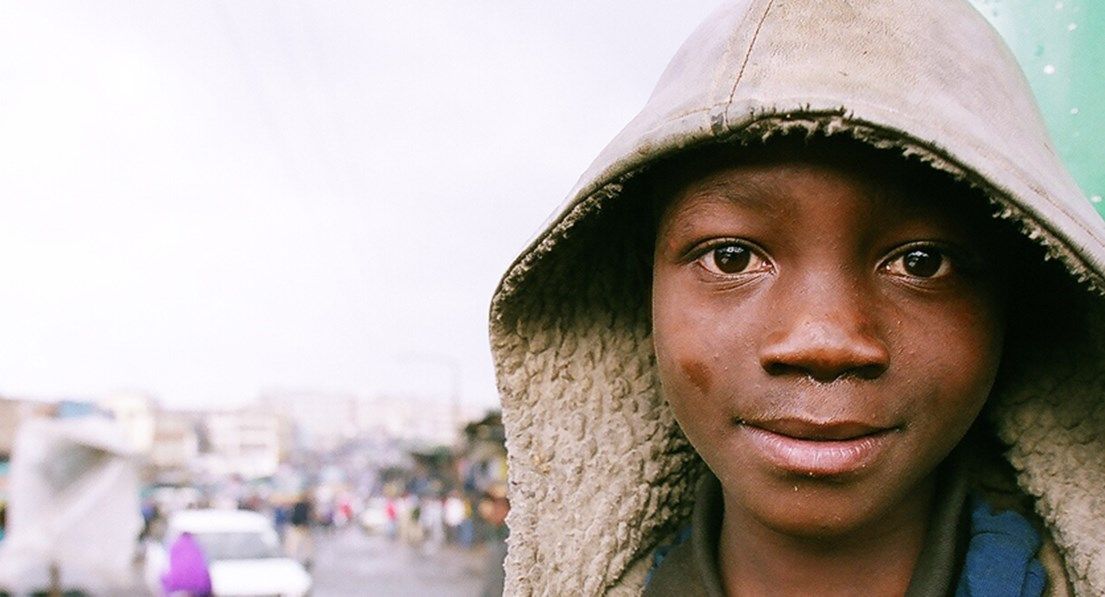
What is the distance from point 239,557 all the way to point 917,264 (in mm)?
12802

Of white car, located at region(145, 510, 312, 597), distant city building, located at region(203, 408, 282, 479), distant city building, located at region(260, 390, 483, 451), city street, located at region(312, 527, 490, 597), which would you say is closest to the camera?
white car, located at region(145, 510, 312, 597)

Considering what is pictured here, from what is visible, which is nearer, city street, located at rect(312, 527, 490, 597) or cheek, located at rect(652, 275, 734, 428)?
cheek, located at rect(652, 275, 734, 428)

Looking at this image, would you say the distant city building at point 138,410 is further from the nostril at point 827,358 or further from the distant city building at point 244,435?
the nostril at point 827,358

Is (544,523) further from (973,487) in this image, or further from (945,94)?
(945,94)

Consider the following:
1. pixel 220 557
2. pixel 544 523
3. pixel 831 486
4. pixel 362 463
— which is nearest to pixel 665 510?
pixel 544 523

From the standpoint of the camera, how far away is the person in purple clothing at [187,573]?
31.5 feet

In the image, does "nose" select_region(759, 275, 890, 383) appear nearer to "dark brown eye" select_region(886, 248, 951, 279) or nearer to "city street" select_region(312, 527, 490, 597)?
"dark brown eye" select_region(886, 248, 951, 279)

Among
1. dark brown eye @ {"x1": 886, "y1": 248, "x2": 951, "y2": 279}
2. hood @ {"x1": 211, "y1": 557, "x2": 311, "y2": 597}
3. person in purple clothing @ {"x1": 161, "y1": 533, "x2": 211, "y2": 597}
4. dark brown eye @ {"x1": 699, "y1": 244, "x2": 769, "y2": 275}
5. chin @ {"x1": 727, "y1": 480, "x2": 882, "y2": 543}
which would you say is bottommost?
hood @ {"x1": 211, "y1": 557, "x2": 311, "y2": 597}

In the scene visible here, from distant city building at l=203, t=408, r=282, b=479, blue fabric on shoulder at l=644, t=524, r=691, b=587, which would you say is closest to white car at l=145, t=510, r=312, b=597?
blue fabric on shoulder at l=644, t=524, r=691, b=587

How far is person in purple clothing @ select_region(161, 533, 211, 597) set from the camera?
9.59 m

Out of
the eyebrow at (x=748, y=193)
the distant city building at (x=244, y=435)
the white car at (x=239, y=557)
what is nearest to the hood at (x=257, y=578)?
the white car at (x=239, y=557)

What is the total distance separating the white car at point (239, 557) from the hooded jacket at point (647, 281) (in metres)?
Result: 11.2

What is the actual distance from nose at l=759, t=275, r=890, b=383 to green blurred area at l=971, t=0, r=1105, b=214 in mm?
705

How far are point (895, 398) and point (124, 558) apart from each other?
33.5 feet
